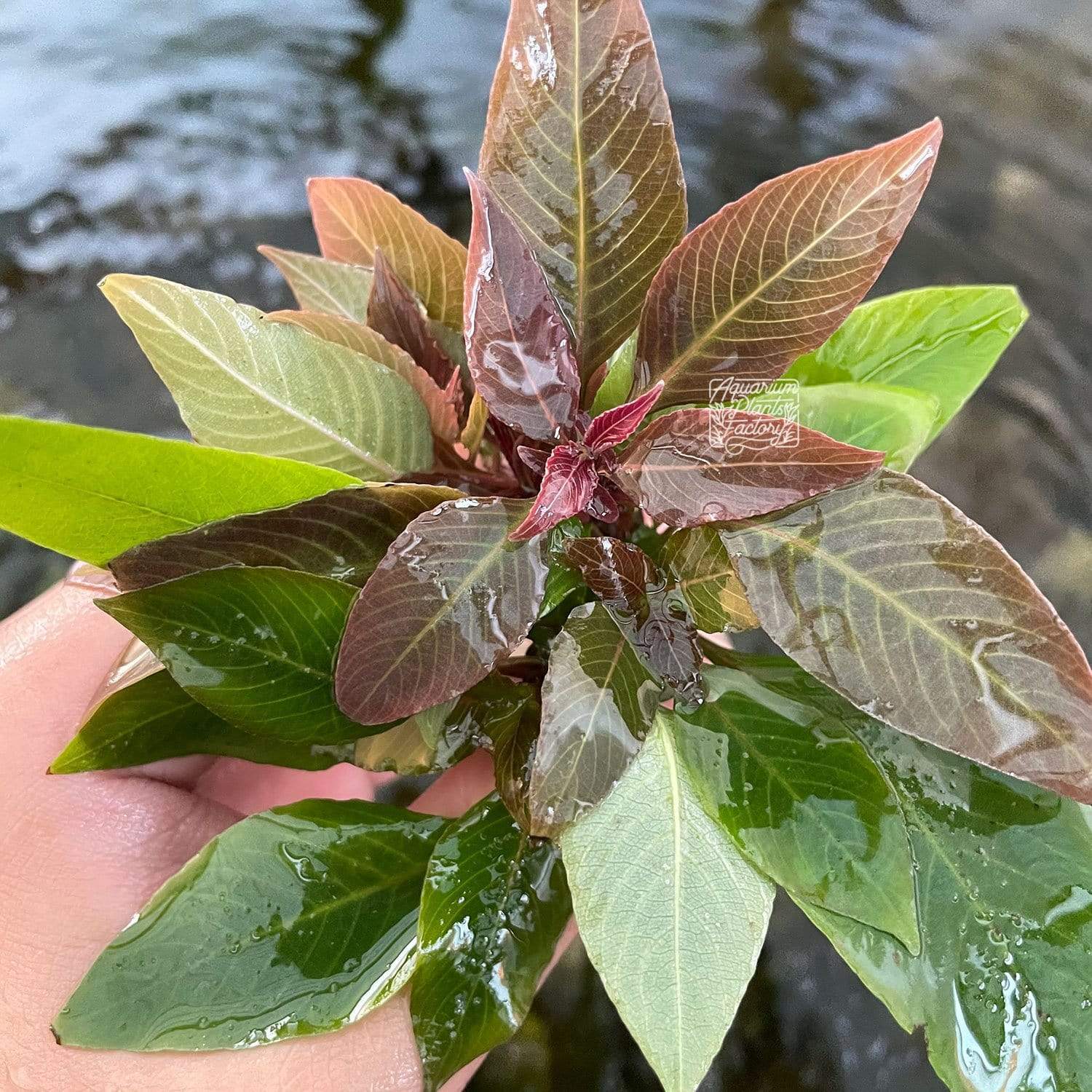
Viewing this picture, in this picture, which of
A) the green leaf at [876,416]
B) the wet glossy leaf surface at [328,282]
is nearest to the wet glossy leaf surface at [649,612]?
the green leaf at [876,416]

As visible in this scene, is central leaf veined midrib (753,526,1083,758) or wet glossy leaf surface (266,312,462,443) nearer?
central leaf veined midrib (753,526,1083,758)

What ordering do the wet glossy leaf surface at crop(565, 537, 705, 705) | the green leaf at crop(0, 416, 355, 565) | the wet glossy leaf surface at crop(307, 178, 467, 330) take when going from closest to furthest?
1. the green leaf at crop(0, 416, 355, 565)
2. the wet glossy leaf surface at crop(565, 537, 705, 705)
3. the wet glossy leaf surface at crop(307, 178, 467, 330)

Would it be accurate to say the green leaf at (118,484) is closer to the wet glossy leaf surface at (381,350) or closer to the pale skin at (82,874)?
the wet glossy leaf surface at (381,350)

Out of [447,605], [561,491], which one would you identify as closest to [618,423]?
[561,491]

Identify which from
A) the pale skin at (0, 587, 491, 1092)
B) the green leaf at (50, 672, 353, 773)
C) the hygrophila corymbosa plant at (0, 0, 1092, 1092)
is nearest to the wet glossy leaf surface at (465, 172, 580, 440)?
the hygrophila corymbosa plant at (0, 0, 1092, 1092)

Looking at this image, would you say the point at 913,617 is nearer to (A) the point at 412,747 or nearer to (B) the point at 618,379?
(B) the point at 618,379

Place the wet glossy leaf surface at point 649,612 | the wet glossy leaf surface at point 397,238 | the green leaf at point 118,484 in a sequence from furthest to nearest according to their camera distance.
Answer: the wet glossy leaf surface at point 397,238 < the wet glossy leaf surface at point 649,612 < the green leaf at point 118,484

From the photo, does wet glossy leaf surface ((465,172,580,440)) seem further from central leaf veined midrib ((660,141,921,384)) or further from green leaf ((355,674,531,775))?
green leaf ((355,674,531,775))
